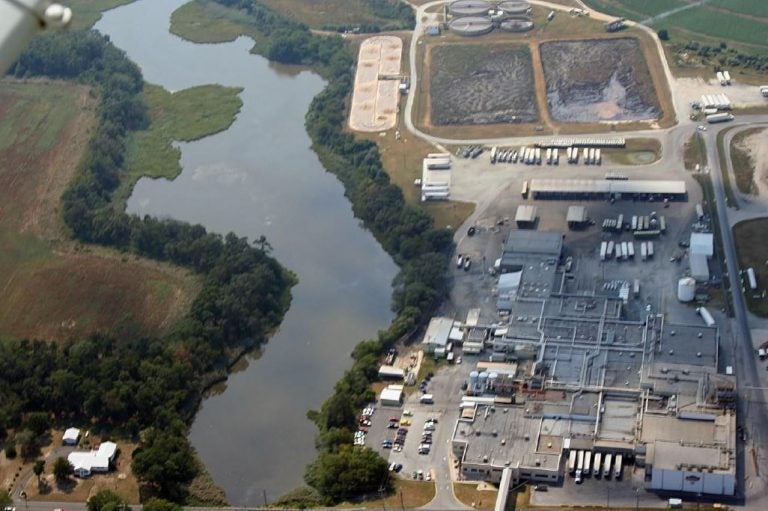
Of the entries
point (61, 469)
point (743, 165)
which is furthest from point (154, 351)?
point (743, 165)

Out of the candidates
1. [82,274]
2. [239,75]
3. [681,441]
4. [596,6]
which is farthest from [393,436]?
[596,6]

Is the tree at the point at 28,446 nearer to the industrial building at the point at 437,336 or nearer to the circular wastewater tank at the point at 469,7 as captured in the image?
the industrial building at the point at 437,336

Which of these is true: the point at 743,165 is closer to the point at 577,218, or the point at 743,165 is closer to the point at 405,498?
the point at 577,218

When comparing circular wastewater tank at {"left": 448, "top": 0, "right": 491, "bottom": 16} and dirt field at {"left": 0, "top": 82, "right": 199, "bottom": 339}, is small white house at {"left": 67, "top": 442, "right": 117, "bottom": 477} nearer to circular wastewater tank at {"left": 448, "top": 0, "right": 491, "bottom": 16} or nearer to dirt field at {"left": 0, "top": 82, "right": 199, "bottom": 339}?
dirt field at {"left": 0, "top": 82, "right": 199, "bottom": 339}

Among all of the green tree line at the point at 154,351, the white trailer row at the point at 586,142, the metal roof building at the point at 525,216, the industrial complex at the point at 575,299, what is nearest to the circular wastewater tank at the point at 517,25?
the industrial complex at the point at 575,299

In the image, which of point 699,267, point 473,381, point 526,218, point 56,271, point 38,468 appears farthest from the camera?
A: point 56,271

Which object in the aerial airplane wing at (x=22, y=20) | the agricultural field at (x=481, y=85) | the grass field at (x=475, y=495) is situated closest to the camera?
the aerial airplane wing at (x=22, y=20)
